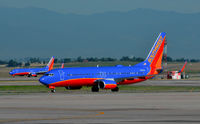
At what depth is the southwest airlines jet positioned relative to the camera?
77.1 m

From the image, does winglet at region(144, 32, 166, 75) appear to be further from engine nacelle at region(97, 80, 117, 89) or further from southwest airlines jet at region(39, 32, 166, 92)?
engine nacelle at region(97, 80, 117, 89)

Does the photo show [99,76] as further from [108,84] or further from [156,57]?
[156,57]

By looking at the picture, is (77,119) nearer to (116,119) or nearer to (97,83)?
(116,119)

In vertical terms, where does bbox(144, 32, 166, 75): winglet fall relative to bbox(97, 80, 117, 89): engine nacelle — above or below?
above

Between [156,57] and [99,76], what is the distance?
11.2m

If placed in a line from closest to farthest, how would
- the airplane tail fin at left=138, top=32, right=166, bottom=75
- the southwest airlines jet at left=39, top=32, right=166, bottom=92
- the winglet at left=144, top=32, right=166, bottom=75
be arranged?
the southwest airlines jet at left=39, top=32, right=166, bottom=92 → the airplane tail fin at left=138, top=32, right=166, bottom=75 → the winglet at left=144, top=32, right=166, bottom=75

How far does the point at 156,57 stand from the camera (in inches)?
3359

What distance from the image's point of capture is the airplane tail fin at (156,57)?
8389 cm

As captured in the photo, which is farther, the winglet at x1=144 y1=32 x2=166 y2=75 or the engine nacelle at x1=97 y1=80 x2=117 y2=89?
the winglet at x1=144 y1=32 x2=166 y2=75

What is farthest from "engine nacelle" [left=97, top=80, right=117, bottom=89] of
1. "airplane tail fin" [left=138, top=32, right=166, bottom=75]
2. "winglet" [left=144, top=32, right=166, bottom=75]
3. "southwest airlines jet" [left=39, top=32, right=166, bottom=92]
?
"winglet" [left=144, top=32, right=166, bottom=75]

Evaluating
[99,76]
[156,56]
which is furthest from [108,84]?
[156,56]

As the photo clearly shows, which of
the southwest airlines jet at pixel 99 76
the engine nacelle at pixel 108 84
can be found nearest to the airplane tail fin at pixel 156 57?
the southwest airlines jet at pixel 99 76

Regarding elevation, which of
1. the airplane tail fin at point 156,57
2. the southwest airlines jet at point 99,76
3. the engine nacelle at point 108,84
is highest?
the airplane tail fin at point 156,57

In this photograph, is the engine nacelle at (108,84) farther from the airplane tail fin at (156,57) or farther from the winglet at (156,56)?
the winglet at (156,56)
